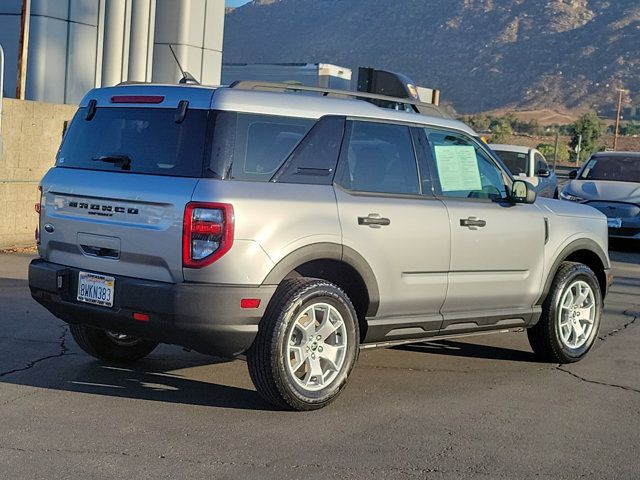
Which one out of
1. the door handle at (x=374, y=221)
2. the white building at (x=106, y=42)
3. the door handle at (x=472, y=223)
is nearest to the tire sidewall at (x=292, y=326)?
the door handle at (x=374, y=221)

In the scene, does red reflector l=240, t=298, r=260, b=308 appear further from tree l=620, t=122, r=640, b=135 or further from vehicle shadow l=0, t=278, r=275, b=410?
tree l=620, t=122, r=640, b=135

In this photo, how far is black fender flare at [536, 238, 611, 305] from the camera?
7.81 meters

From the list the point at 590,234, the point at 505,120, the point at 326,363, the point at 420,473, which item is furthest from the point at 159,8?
the point at 505,120

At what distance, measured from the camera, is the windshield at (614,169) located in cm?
1822

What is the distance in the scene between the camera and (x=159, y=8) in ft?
66.9

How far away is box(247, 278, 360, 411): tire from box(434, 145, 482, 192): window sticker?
135cm

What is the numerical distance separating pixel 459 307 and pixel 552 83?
106 m

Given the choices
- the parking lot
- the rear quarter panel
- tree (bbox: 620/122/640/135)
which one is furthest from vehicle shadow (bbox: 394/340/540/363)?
tree (bbox: 620/122/640/135)

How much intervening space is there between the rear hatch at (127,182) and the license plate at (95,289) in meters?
0.06

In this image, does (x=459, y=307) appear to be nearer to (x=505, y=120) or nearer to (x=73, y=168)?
(x=73, y=168)

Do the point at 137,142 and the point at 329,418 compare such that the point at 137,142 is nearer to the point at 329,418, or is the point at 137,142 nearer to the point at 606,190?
the point at 329,418

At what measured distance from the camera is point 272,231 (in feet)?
19.4

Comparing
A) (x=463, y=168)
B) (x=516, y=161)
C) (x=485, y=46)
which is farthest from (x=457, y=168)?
(x=485, y=46)

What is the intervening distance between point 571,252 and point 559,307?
453 mm
